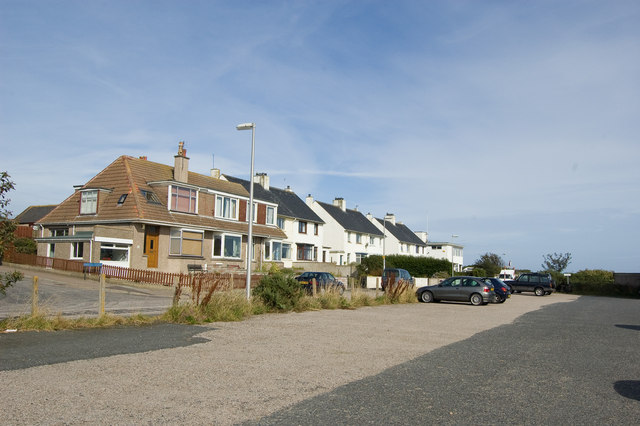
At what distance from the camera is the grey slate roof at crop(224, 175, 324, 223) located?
170ft

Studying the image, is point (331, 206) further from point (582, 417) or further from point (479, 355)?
point (582, 417)

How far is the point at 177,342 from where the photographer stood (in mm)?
11438

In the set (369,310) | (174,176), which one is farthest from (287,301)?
(174,176)

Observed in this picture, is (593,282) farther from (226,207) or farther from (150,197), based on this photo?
(150,197)

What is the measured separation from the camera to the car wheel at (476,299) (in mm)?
27500

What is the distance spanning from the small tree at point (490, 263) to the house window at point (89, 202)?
51.0 meters

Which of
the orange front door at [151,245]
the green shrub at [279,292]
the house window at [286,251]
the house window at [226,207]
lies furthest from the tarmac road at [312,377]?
the house window at [286,251]

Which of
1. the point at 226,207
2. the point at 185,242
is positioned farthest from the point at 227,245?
the point at 185,242

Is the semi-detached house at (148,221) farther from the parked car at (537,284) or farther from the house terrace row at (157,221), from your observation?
the parked car at (537,284)

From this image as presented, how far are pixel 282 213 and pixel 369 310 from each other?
1311 inches

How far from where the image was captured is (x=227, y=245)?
4031 cm

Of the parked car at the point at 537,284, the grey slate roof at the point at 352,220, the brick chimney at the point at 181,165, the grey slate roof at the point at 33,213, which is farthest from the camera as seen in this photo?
the grey slate roof at the point at 352,220

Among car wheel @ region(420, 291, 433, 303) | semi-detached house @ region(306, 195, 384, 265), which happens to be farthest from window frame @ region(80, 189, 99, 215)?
semi-detached house @ region(306, 195, 384, 265)

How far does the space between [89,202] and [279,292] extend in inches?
882
